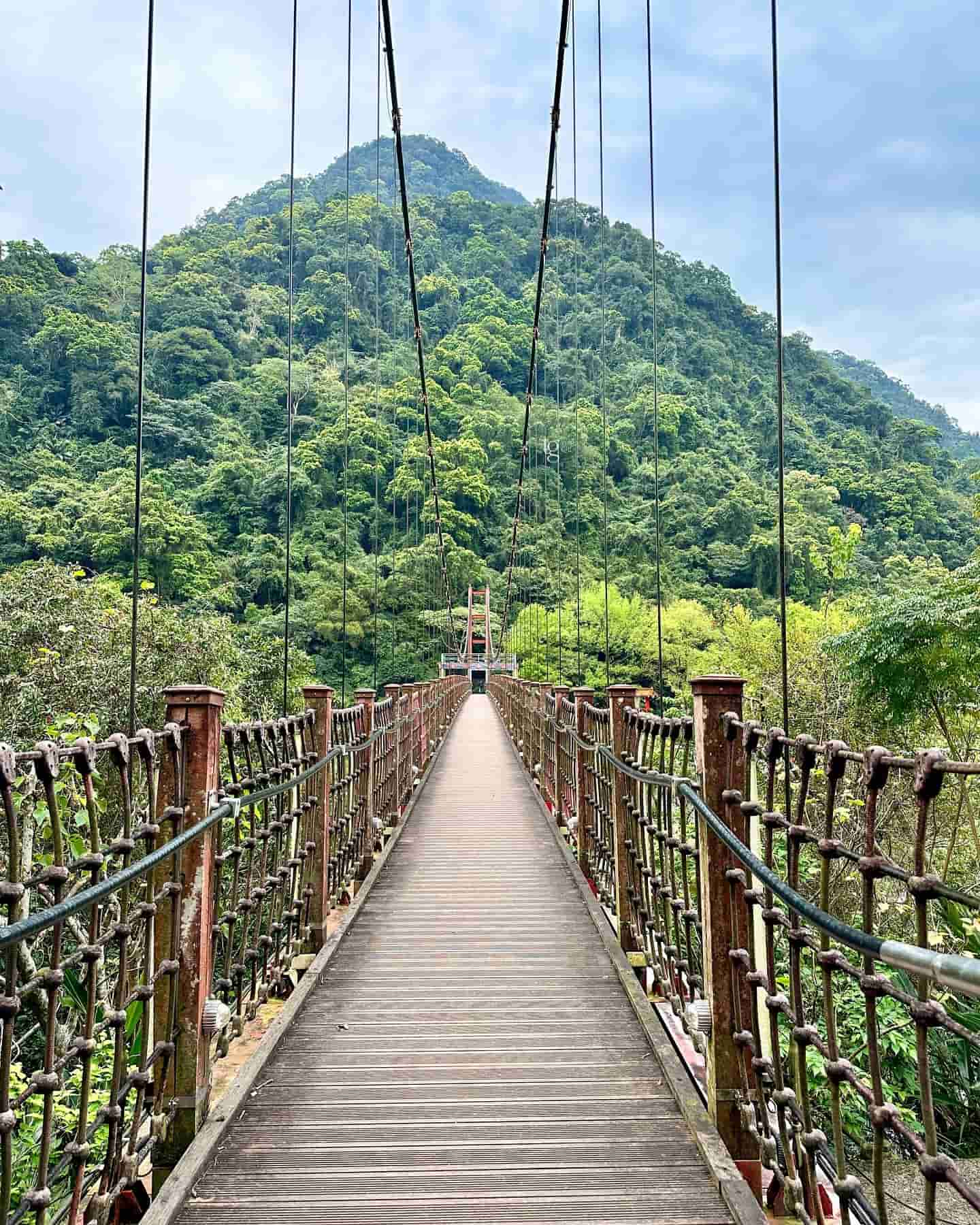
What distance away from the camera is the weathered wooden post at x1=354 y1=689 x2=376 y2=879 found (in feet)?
12.4

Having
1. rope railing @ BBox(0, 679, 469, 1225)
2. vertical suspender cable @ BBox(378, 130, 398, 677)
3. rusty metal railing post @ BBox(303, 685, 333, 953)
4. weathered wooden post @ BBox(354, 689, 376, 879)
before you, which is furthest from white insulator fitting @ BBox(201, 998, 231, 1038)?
vertical suspender cable @ BBox(378, 130, 398, 677)

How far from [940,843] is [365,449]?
20889 mm

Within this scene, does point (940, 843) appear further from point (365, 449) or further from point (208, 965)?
point (365, 449)

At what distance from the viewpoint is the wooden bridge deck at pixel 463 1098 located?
4.66 feet

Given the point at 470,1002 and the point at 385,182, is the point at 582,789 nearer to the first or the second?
the point at 470,1002

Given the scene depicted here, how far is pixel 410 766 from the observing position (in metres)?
6.09

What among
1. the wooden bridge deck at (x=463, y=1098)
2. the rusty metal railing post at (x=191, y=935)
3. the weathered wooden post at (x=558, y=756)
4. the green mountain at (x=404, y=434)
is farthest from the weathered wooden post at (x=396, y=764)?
the green mountain at (x=404, y=434)

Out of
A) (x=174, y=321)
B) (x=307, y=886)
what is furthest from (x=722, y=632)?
(x=174, y=321)

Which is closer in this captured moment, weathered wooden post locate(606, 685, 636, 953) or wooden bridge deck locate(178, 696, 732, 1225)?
wooden bridge deck locate(178, 696, 732, 1225)

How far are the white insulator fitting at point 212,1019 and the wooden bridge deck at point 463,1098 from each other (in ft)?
0.69

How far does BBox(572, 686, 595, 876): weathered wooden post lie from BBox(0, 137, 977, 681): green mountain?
12.0 metres

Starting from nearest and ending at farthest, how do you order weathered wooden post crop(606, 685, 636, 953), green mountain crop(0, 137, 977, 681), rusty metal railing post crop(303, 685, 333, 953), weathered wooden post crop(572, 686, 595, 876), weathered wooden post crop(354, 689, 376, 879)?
weathered wooden post crop(606, 685, 636, 953) < rusty metal railing post crop(303, 685, 333, 953) < weathered wooden post crop(572, 686, 595, 876) < weathered wooden post crop(354, 689, 376, 879) < green mountain crop(0, 137, 977, 681)

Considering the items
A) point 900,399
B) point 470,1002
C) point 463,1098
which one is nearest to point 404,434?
point 900,399

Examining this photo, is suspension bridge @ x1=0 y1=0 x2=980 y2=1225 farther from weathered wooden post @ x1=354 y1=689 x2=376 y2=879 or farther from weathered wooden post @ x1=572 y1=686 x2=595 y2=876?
weathered wooden post @ x1=354 y1=689 x2=376 y2=879
